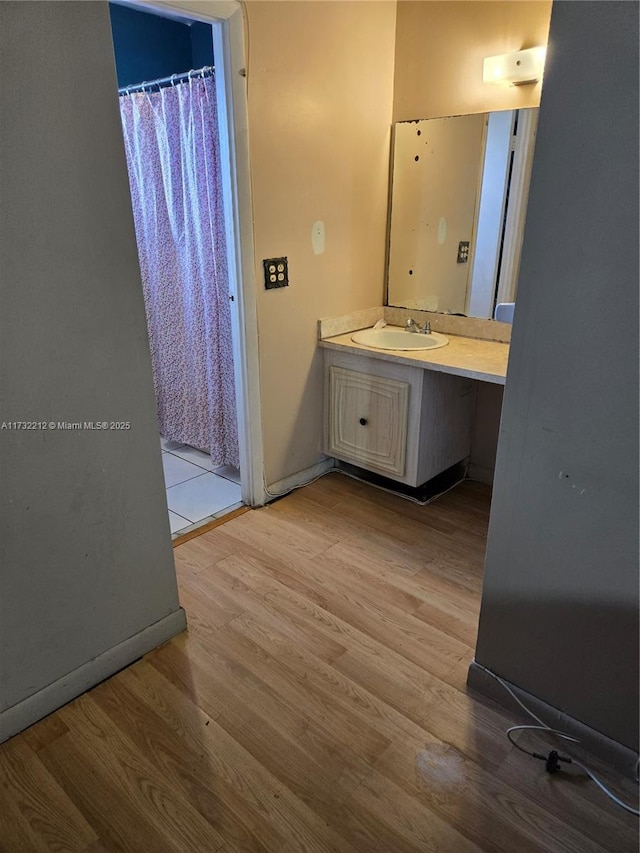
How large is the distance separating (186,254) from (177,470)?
1212mm

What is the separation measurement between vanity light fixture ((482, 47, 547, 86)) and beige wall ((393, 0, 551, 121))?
1.3 inches

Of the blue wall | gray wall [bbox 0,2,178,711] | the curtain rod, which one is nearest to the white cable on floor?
gray wall [bbox 0,2,178,711]

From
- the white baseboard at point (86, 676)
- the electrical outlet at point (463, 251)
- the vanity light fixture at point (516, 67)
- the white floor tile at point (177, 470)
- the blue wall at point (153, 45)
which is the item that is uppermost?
the blue wall at point (153, 45)

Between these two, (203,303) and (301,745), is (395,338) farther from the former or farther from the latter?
(301,745)

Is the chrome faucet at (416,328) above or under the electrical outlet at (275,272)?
under

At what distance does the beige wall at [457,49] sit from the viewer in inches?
91.0

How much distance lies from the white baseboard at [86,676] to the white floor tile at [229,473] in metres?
1.21

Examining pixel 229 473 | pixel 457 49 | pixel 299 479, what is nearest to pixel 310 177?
pixel 457 49

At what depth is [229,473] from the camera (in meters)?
3.13

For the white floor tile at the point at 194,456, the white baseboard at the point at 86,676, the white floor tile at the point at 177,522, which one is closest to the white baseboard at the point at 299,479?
the white floor tile at the point at 177,522

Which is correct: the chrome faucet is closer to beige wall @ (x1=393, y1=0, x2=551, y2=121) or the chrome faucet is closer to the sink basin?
the sink basin

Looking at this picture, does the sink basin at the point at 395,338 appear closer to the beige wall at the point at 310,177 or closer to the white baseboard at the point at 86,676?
the beige wall at the point at 310,177

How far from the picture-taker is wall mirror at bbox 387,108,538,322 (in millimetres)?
2469

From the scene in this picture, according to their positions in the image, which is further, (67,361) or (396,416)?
(396,416)
